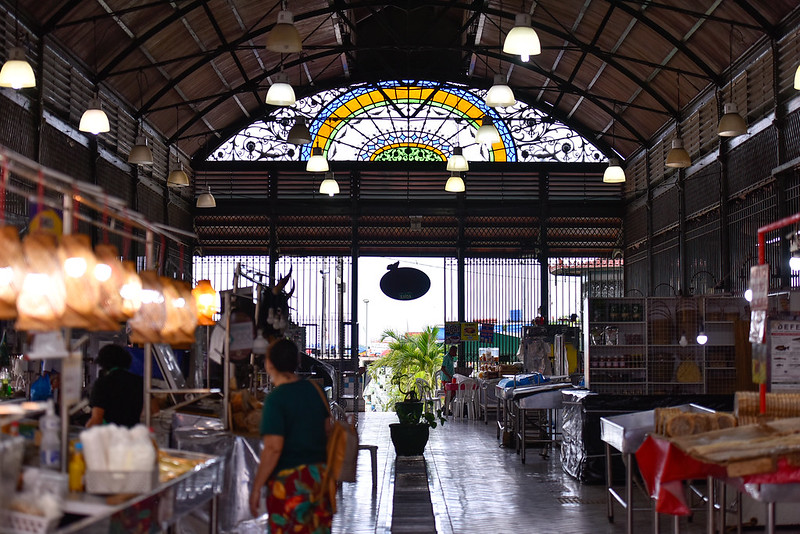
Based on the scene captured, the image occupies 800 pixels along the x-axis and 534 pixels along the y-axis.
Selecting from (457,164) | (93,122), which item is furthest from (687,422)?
(457,164)

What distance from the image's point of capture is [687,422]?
6121 millimetres

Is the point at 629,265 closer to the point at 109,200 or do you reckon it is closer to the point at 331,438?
the point at 331,438

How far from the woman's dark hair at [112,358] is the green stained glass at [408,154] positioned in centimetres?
1313

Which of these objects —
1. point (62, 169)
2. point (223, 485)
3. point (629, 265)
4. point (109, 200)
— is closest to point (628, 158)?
point (629, 265)

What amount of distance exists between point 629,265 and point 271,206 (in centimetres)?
733

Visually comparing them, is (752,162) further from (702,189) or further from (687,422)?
(687,422)

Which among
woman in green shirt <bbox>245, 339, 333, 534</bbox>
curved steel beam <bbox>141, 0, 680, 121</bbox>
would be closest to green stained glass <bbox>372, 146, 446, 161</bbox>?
curved steel beam <bbox>141, 0, 680, 121</bbox>

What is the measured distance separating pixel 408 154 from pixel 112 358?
13.3m

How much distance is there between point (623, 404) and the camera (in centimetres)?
1040

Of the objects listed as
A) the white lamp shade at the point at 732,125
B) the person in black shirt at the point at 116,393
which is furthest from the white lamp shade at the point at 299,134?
the person in black shirt at the point at 116,393

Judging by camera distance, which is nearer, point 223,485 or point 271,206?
point 223,485

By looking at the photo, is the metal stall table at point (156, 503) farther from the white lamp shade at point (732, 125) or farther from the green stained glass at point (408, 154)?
the green stained glass at point (408, 154)

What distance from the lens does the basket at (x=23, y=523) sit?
3.59 m

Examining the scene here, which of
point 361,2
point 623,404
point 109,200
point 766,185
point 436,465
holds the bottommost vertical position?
point 436,465
